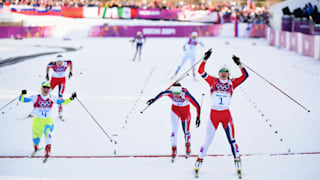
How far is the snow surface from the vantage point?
24.8 feet

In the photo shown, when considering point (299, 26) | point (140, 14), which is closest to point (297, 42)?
point (299, 26)

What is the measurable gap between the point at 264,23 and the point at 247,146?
1326 inches

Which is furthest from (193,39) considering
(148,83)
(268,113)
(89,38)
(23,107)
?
(89,38)

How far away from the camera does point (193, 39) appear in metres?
17.2

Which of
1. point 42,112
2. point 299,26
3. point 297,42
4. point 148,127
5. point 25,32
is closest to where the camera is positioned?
point 42,112

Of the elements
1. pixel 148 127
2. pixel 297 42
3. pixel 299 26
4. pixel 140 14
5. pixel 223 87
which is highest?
pixel 140 14

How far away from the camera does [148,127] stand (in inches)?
410

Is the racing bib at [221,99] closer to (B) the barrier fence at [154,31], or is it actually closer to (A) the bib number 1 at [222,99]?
(A) the bib number 1 at [222,99]

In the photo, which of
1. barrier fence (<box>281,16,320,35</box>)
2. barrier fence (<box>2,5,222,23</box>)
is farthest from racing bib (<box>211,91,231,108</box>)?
barrier fence (<box>2,5,222,23</box>)

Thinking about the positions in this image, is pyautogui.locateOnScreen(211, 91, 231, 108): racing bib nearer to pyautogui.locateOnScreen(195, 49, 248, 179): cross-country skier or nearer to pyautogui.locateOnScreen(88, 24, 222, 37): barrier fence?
pyautogui.locateOnScreen(195, 49, 248, 179): cross-country skier

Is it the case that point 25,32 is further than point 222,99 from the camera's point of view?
Yes

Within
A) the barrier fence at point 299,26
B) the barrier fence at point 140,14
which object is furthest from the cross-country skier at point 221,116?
the barrier fence at point 140,14

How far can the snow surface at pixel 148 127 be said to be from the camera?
7.56 meters

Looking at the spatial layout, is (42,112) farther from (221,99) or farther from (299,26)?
(299,26)
